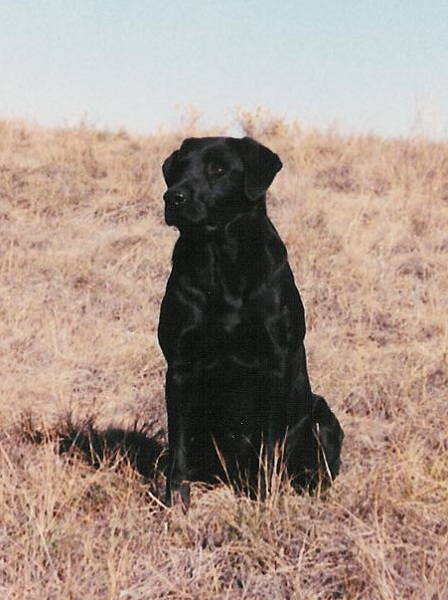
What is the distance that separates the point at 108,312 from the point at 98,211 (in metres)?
2.25

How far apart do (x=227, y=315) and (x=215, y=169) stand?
1.79 ft

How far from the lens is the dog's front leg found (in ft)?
10.1

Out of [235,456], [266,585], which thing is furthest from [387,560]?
[235,456]

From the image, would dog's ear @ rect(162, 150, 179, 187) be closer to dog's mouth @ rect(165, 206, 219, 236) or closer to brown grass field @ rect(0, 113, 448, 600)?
dog's mouth @ rect(165, 206, 219, 236)

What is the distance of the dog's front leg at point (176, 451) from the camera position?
3.08m

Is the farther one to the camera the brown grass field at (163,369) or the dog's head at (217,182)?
the dog's head at (217,182)

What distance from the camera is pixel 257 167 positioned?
311 cm

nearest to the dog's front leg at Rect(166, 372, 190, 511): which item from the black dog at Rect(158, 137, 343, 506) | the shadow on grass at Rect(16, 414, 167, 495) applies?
the black dog at Rect(158, 137, 343, 506)

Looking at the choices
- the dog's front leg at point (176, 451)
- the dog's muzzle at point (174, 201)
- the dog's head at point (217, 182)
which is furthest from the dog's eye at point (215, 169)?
the dog's front leg at point (176, 451)

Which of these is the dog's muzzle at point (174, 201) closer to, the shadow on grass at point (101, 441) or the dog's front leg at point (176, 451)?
the dog's front leg at point (176, 451)

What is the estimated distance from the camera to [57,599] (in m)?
2.33

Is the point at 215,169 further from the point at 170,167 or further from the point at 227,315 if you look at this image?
the point at 227,315

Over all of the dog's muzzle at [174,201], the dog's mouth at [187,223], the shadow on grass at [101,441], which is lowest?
the shadow on grass at [101,441]

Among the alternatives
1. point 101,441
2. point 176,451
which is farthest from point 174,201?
point 101,441
